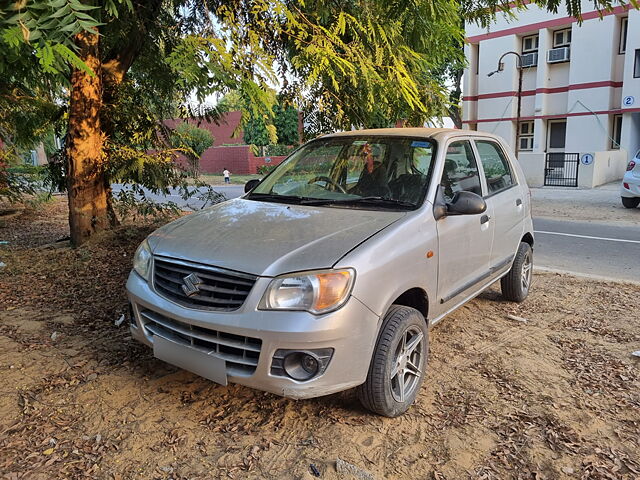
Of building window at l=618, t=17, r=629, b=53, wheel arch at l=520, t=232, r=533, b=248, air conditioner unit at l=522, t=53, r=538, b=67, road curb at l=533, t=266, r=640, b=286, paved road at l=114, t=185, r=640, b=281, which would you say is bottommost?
paved road at l=114, t=185, r=640, b=281

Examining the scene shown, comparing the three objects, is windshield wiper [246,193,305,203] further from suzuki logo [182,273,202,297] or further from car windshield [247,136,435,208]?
suzuki logo [182,273,202,297]

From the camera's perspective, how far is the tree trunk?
20.6 ft

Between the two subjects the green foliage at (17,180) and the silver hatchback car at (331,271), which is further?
the green foliage at (17,180)

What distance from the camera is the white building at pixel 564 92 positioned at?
2033 cm

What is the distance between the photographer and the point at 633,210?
13172mm

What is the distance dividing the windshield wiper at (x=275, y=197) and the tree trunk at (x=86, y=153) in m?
3.17

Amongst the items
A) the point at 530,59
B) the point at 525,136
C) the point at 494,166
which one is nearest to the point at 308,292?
the point at 494,166

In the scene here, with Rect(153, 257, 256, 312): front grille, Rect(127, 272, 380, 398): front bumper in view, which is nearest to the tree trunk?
Rect(153, 257, 256, 312): front grille

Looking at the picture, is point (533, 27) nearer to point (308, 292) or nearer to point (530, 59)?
point (530, 59)

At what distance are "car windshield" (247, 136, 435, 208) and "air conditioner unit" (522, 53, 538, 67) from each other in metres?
22.9

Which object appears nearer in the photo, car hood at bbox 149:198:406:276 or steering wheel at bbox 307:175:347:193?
car hood at bbox 149:198:406:276

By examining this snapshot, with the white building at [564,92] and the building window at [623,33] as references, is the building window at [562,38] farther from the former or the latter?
the building window at [623,33]

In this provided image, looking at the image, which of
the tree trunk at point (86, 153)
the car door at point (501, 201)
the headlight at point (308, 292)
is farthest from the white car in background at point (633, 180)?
the headlight at point (308, 292)

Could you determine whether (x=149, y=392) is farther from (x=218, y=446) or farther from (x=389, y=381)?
(x=389, y=381)
